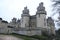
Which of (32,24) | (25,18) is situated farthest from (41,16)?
(25,18)

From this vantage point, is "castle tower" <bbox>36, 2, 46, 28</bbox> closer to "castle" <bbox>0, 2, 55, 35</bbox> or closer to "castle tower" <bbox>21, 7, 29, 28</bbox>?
"castle" <bbox>0, 2, 55, 35</bbox>

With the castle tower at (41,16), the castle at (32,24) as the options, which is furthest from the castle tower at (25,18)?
the castle tower at (41,16)

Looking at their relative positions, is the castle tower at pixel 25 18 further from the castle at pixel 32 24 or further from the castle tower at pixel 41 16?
the castle tower at pixel 41 16

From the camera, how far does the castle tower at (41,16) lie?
51184 millimetres

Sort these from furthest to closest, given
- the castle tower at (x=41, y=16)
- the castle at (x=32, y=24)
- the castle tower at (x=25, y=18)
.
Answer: the castle tower at (x=25, y=18)
the castle tower at (x=41, y=16)
the castle at (x=32, y=24)

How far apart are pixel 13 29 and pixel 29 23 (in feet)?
45.5

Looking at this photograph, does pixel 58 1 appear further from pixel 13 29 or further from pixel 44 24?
pixel 44 24

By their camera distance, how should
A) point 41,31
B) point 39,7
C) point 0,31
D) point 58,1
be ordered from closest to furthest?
point 58,1 < point 0,31 < point 41,31 < point 39,7

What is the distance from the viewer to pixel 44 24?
5222 cm

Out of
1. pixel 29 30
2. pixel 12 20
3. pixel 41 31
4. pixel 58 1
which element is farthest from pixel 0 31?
pixel 58 1

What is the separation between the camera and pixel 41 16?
170ft

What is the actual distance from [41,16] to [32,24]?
16.6 ft

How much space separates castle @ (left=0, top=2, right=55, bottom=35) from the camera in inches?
1674

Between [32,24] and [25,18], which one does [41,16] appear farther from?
[25,18]
